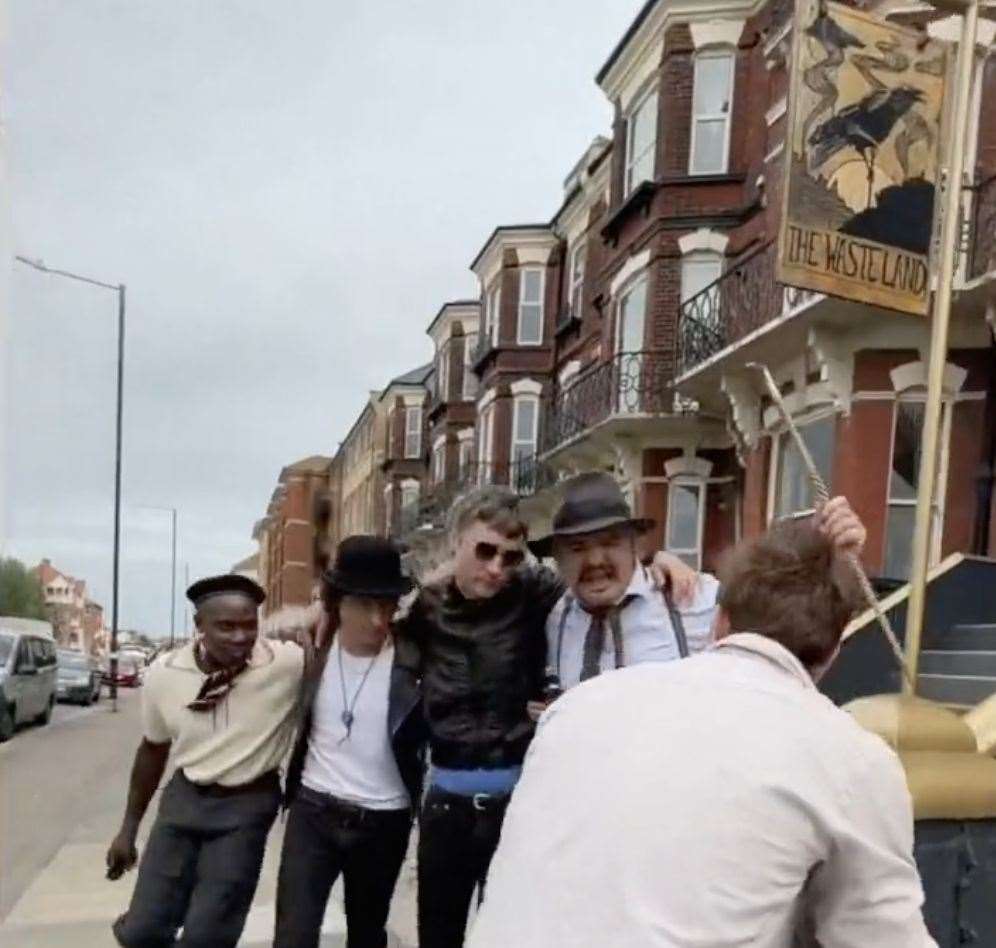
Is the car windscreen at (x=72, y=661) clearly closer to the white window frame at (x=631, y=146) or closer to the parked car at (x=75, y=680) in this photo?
the parked car at (x=75, y=680)

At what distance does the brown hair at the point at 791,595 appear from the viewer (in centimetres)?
172

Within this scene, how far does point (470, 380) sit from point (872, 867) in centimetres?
3630

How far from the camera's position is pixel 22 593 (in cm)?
8112

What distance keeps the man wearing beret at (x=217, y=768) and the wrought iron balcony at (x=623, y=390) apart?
14.3 m

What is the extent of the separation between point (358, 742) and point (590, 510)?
1.13 meters

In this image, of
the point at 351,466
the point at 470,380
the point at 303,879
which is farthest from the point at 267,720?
the point at 351,466

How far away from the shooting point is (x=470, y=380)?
1483 inches

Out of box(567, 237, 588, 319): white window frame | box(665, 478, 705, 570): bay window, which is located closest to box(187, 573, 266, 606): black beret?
box(665, 478, 705, 570): bay window

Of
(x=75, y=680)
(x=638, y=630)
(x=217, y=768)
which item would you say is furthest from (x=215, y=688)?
(x=75, y=680)

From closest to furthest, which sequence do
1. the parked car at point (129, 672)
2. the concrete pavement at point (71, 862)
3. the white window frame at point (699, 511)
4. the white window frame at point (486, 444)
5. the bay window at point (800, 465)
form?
the concrete pavement at point (71, 862) < the bay window at point (800, 465) < the white window frame at point (699, 511) < the white window frame at point (486, 444) < the parked car at point (129, 672)

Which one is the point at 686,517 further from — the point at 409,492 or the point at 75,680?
the point at 409,492

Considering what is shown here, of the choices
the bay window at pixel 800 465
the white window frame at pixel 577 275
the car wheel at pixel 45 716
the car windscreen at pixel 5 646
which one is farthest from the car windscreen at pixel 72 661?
the bay window at pixel 800 465

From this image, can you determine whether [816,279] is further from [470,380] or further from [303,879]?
[470,380]

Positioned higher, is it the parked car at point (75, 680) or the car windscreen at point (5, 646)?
the car windscreen at point (5, 646)
